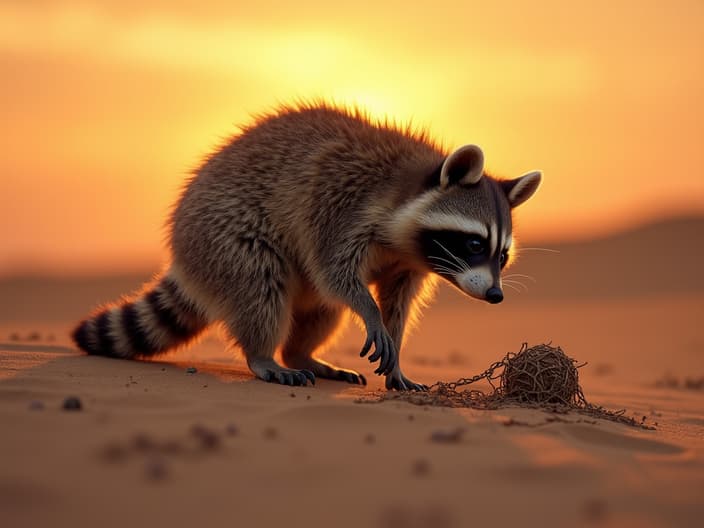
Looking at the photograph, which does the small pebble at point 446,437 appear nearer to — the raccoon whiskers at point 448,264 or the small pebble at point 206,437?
the small pebble at point 206,437

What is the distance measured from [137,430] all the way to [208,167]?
3202 mm

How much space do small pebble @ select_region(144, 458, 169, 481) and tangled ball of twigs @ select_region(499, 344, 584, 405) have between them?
2.57 meters

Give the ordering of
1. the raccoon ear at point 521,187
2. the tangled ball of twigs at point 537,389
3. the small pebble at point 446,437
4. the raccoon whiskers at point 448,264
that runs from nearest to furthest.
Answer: the small pebble at point 446,437
the tangled ball of twigs at point 537,389
the raccoon whiskers at point 448,264
the raccoon ear at point 521,187

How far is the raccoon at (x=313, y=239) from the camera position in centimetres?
587

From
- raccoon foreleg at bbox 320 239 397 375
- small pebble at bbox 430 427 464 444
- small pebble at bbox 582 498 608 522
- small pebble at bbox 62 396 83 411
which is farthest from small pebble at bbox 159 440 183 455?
raccoon foreleg at bbox 320 239 397 375

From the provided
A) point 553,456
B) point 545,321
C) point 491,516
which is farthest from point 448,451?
point 545,321

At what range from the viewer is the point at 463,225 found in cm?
579

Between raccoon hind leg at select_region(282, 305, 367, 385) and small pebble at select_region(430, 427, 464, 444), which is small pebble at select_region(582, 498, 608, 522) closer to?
small pebble at select_region(430, 427, 464, 444)

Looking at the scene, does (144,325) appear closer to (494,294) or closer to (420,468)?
(494,294)

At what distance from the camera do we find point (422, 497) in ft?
9.71

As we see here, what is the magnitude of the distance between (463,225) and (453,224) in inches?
2.8

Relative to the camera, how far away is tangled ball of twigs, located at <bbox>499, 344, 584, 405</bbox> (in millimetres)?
Result: 5090

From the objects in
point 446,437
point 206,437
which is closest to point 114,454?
point 206,437

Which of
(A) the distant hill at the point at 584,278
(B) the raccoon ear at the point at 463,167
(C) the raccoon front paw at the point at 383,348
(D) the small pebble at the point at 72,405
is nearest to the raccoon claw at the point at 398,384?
(C) the raccoon front paw at the point at 383,348
